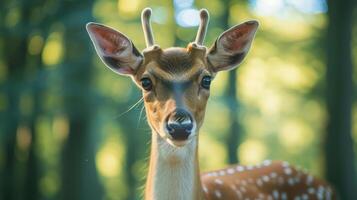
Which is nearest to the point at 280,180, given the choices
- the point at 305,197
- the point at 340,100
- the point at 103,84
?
the point at 305,197

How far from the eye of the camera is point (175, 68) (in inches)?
193

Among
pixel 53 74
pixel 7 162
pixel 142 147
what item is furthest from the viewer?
pixel 142 147

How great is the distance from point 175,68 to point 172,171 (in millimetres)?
665

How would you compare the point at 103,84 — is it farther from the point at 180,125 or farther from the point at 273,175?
the point at 180,125

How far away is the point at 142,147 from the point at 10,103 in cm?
899

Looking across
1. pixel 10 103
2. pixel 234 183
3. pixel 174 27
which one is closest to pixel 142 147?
pixel 174 27

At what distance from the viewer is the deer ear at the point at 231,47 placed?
17.2 feet

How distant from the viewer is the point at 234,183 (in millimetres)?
6395

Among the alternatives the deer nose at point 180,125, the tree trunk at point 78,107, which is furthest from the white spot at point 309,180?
the tree trunk at point 78,107

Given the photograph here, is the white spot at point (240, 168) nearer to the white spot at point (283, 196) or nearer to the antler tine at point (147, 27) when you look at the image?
the white spot at point (283, 196)

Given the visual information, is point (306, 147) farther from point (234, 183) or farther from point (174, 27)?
point (234, 183)

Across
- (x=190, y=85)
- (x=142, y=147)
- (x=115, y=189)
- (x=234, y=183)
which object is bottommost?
(x=115, y=189)

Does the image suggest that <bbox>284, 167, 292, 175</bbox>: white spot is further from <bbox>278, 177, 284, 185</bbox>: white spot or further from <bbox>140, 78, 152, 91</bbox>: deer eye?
<bbox>140, 78, 152, 91</bbox>: deer eye

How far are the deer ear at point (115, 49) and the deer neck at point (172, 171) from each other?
1.80 feet
